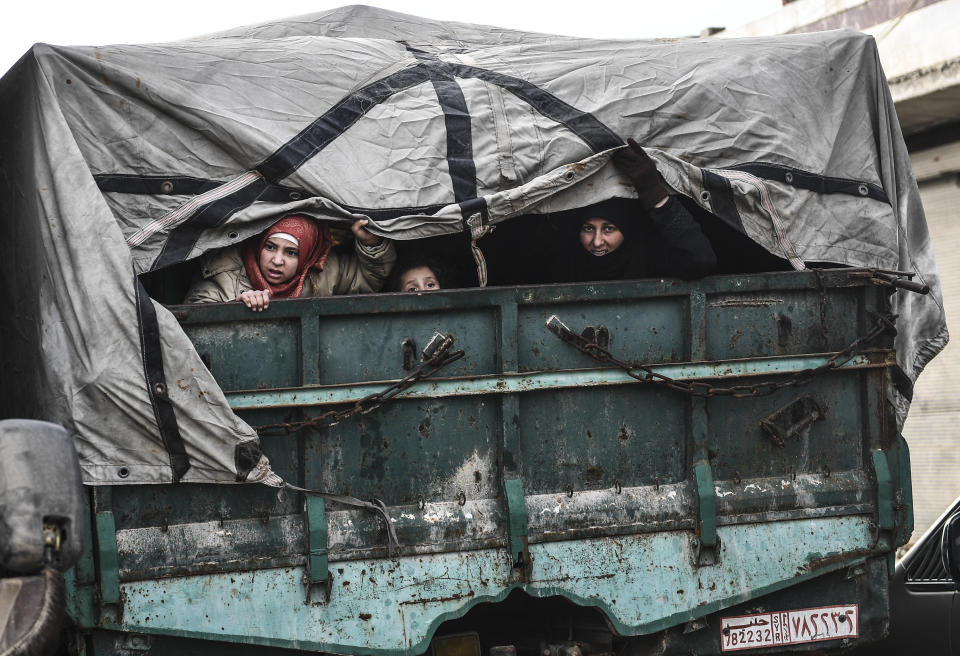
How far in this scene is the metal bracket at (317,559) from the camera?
3705 millimetres

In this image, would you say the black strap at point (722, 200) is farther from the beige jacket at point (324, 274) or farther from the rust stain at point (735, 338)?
the beige jacket at point (324, 274)

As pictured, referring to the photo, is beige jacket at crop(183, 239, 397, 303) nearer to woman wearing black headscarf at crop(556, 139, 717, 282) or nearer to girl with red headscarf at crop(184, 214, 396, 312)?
girl with red headscarf at crop(184, 214, 396, 312)

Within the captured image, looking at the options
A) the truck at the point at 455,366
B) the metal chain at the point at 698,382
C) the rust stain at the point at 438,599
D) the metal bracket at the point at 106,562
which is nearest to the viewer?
the metal bracket at the point at 106,562

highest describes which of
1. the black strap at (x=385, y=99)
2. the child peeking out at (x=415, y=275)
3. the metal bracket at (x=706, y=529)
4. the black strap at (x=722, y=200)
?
the black strap at (x=385, y=99)

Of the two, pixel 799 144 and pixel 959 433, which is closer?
pixel 799 144

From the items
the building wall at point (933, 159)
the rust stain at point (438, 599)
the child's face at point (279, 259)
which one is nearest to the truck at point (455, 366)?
the rust stain at point (438, 599)

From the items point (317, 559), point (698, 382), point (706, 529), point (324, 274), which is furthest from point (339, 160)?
point (706, 529)

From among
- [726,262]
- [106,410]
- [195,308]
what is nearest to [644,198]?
[726,262]

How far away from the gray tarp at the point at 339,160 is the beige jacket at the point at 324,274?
7.0 inches

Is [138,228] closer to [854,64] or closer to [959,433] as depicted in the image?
[854,64]

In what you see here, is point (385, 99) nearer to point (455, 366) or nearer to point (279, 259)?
point (279, 259)

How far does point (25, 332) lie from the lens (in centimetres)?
397

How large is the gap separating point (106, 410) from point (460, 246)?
172cm

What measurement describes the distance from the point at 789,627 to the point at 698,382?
102 cm
